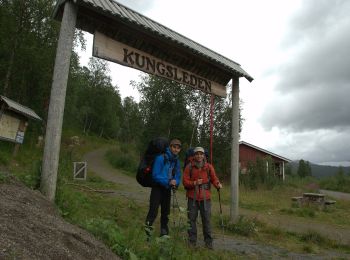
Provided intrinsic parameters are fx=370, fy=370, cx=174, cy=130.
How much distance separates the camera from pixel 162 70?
739cm

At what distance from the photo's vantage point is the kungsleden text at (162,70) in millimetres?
6699

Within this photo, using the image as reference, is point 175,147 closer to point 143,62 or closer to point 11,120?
point 143,62

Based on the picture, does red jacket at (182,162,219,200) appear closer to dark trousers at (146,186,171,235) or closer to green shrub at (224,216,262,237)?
dark trousers at (146,186,171,235)

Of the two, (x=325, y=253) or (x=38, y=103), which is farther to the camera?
(x=38, y=103)

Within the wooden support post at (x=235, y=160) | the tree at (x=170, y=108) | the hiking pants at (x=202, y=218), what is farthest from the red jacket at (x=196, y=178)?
the tree at (x=170, y=108)

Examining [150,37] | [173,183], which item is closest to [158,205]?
[173,183]

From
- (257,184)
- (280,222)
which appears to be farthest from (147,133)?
(280,222)

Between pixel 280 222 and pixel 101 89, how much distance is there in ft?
149

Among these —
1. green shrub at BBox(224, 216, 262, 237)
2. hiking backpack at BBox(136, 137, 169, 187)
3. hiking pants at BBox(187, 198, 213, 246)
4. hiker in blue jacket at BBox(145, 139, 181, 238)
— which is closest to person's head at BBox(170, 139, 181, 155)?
hiker in blue jacket at BBox(145, 139, 181, 238)

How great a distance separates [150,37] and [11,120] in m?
7.85

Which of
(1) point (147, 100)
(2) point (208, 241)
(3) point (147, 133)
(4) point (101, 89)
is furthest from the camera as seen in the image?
(4) point (101, 89)

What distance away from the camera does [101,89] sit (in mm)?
52438

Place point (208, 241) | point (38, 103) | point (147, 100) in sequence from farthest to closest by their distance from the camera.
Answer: point (147, 100), point (38, 103), point (208, 241)

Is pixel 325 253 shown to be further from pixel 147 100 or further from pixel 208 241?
pixel 147 100
